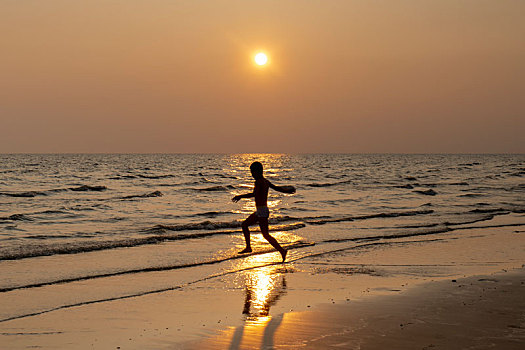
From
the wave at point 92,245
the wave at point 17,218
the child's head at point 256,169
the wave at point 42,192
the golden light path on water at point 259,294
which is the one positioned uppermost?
the child's head at point 256,169

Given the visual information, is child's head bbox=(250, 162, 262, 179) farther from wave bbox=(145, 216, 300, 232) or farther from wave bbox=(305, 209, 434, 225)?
wave bbox=(305, 209, 434, 225)

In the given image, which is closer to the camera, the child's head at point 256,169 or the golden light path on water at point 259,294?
the golden light path on water at point 259,294

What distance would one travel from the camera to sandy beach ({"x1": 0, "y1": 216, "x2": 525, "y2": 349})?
6488mm

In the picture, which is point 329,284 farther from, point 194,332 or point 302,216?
point 302,216

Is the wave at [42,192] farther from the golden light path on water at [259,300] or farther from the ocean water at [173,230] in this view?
the golden light path on water at [259,300]

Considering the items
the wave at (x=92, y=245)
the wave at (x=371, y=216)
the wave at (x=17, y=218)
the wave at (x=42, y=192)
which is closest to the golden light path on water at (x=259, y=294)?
the wave at (x=92, y=245)

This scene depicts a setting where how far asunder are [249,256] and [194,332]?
6.39 metres

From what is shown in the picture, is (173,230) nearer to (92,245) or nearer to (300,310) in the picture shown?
(92,245)

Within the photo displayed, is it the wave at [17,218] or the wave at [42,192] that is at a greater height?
the wave at [17,218]

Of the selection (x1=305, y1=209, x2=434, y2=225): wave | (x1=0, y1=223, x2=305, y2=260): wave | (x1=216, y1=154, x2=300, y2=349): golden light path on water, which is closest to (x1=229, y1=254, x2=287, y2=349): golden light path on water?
(x1=216, y1=154, x2=300, y2=349): golden light path on water

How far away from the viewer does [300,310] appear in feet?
25.9

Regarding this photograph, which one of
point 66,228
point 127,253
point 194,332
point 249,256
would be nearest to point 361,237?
point 249,256

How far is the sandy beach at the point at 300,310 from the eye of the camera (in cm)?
649

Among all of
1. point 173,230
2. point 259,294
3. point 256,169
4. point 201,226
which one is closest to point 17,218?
point 173,230
